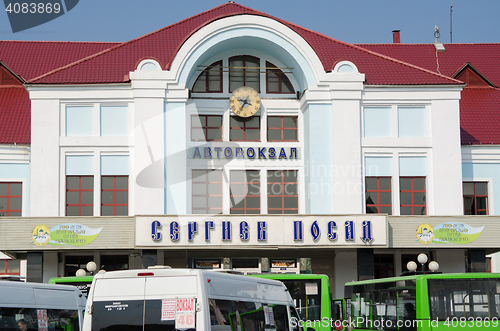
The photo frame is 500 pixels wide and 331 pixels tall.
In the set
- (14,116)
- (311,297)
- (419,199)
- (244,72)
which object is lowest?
(311,297)

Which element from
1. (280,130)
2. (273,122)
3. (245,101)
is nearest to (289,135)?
(280,130)

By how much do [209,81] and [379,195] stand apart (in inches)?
378

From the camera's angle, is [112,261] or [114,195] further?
[112,261]

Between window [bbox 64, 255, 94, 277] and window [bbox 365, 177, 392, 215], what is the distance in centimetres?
1300

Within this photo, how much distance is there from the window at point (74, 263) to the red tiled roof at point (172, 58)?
8000 millimetres

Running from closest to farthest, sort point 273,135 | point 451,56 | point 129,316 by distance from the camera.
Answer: point 129,316 → point 273,135 → point 451,56

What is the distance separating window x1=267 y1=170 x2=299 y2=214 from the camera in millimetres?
30641

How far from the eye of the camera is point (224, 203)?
3036 centimetres

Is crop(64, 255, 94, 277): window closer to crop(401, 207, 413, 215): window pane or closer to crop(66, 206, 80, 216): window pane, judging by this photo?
crop(66, 206, 80, 216): window pane

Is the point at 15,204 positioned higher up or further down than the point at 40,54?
further down

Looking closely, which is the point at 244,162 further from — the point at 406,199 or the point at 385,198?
the point at 406,199

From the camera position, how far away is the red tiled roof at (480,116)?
107ft

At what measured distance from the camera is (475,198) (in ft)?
105

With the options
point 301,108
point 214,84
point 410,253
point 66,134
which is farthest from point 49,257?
point 410,253
